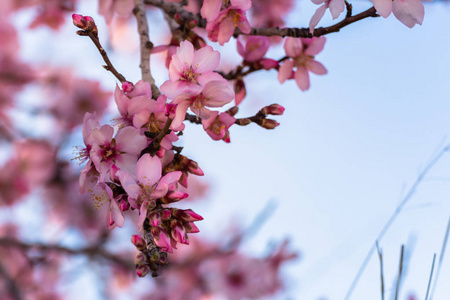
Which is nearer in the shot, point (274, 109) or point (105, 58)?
point (105, 58)

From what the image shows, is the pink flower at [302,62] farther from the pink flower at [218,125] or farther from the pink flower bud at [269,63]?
the pink flower at [218,125]

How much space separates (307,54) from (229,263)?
71.3 inches

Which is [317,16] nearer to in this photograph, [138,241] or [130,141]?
[130,141]

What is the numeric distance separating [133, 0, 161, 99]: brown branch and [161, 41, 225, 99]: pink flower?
75mm

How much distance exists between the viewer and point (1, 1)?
2.93 metres

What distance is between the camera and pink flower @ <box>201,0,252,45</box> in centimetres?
99

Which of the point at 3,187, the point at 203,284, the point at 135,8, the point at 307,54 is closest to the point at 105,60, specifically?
the point at 135,8

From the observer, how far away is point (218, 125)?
901 millimetres

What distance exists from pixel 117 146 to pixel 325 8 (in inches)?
19.9

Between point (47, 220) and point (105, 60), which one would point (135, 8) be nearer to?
point (105, 60)

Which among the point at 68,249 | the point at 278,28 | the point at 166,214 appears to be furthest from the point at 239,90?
the point at 68,249

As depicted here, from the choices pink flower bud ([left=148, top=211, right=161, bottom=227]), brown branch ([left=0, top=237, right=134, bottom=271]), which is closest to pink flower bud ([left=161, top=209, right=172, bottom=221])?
pink flower bud ([left=148, top=211, right=161, bottom=227])

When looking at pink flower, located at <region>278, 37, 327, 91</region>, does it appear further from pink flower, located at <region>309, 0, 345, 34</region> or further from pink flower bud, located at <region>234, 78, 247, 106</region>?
pink flower, located at <region>309, 0, 345, 34</region>

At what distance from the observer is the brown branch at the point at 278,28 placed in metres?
0.92
